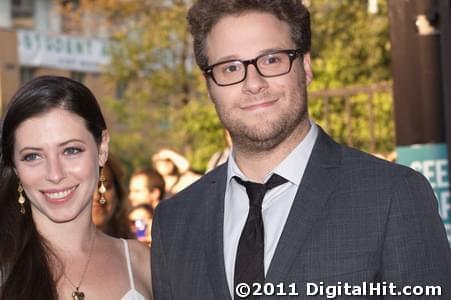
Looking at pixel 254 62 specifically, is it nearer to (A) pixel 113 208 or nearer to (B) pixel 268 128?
(B) pixel 268 128

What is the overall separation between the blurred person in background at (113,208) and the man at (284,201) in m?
2.87

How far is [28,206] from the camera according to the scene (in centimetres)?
413

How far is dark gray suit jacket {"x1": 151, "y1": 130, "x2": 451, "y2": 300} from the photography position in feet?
10.6

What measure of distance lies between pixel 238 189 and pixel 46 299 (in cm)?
88

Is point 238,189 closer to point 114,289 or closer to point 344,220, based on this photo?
point 344,220

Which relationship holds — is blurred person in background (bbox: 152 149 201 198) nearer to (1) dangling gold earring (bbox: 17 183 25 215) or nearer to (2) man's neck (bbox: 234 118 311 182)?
(1) dangling gold earring (bbox: 17 183 25 215)

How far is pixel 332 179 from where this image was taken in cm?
347

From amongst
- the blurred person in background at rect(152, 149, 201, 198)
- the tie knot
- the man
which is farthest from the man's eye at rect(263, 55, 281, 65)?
the blurred person in background at rect(152, 149, 201, 198)

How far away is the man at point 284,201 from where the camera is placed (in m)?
3.24

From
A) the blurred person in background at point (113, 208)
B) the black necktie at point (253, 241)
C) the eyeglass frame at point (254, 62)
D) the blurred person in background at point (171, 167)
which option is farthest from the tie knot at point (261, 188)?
the blurred person in background at point (171, 167)

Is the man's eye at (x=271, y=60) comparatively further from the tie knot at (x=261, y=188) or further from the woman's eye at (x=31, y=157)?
→ the woman's eye at (x=31, y=157)

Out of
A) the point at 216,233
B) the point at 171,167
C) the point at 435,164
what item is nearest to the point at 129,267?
the point at 216,233

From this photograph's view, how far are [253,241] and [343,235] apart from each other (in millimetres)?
312

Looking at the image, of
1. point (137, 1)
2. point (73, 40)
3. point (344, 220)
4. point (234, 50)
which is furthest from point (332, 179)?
point (73, 40)
